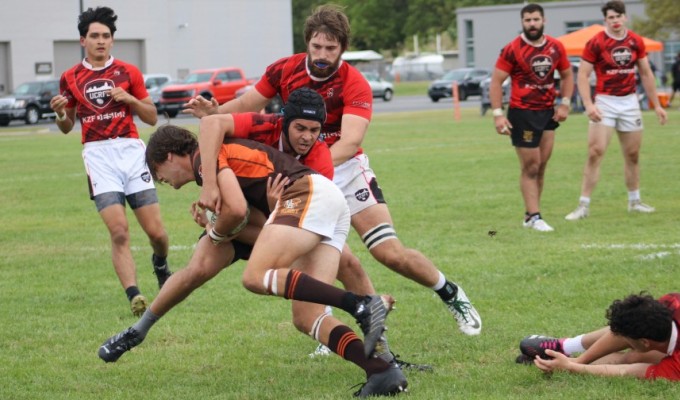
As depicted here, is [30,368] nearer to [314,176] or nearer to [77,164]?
[314,176]

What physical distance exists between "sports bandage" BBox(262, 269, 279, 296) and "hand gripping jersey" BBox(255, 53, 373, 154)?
1570 mm

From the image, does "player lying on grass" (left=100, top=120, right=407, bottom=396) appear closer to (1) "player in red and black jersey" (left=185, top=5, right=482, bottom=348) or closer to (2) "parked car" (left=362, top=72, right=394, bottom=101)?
(1) "player in red and black jersey" (left=185, top=5, right=482, bottom=348)

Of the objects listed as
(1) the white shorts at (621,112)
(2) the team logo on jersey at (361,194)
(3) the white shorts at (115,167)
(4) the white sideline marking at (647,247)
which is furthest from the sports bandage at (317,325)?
(1) the white shorts at (621,112)

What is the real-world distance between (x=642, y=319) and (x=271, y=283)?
178 cm

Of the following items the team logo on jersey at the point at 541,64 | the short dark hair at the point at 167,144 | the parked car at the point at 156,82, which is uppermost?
the parked car at the point at 156,82

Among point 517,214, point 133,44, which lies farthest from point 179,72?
point 517,214

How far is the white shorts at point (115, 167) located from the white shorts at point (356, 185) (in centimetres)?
234

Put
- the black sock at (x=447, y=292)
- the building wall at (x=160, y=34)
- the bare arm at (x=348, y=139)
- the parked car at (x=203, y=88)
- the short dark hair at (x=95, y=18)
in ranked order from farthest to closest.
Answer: the building wall at (x=160, y=34) < the parked car at (x=203, y=88) < the short dark hair at (x=95, y=18) < the black sock at (x=447, y=292) < the bare arm at (x=348, y=139)

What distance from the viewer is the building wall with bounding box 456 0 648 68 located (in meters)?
65.2

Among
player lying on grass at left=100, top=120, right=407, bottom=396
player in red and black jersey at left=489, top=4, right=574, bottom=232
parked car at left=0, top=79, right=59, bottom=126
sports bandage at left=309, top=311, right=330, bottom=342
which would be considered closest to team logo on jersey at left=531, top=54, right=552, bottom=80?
player in red and black jersey at left=489, top=4, right=574, bottom=232

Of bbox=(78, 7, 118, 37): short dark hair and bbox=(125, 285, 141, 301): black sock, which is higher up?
bbox=(78, 7, 118, 37): short dark hair

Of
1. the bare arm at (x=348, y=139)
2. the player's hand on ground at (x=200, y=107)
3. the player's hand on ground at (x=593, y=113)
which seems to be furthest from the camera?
the player's hand on ground at (x=593, y=113)

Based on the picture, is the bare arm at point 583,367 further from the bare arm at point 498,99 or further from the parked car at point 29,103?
the parked car at point 29,103

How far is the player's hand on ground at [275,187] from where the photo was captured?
18.2 feet
